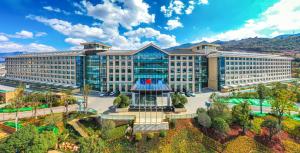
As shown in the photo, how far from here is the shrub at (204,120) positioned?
98.5 ft

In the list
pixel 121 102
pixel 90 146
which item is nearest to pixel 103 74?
pixel 121 102

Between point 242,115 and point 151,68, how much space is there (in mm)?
33489

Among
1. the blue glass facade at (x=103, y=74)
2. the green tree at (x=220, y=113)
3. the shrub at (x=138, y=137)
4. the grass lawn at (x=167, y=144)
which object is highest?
the blue glass facade at (x=103, y=74)

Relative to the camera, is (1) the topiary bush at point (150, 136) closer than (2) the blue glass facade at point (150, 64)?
Yes

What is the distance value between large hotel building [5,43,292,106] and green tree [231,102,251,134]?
80.4ft

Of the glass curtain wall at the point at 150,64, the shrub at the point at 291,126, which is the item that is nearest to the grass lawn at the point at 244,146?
the shrub at the point at 291,126

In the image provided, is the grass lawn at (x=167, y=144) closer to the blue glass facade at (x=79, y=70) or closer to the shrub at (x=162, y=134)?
the shrub at (x=162, y=134)

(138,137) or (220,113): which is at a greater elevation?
(220,113)

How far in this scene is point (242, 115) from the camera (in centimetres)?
3038

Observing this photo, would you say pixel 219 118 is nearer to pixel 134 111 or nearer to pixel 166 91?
pixel 166 91

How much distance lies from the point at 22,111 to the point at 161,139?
31.3m

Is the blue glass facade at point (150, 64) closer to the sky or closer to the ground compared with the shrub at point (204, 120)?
closer to the sky

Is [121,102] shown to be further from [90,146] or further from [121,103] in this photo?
[90,146]

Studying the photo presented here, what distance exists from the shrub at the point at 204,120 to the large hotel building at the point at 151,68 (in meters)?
23.0
